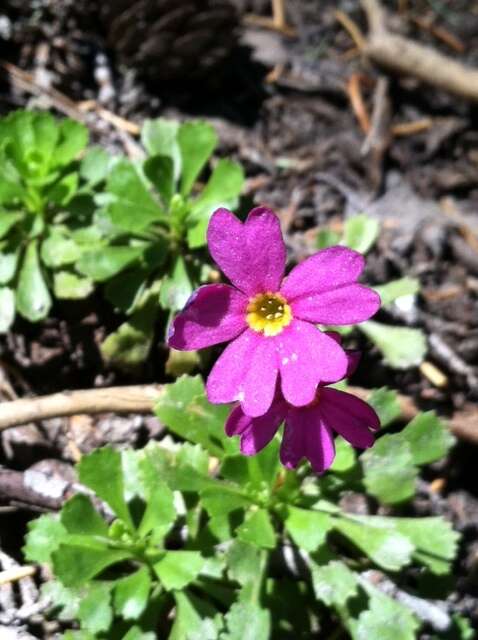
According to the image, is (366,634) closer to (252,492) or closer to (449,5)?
(252,492)

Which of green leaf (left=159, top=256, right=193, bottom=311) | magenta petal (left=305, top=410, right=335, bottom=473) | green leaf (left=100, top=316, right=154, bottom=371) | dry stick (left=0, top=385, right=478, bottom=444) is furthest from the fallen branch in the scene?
magenta petal (left=305, top=410, right=335, bottom=473)

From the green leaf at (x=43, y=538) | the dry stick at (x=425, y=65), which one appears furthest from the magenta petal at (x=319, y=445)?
the dry stick at (x=425, y=65)

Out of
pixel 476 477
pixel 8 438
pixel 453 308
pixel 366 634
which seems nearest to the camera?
pixel 366 634

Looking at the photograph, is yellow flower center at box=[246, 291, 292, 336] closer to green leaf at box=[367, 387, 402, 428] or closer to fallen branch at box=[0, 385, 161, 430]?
Result: green leaf at box=[367, 387, 402, 428]

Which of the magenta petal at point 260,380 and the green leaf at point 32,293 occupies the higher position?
the magenta petal at point 260,380

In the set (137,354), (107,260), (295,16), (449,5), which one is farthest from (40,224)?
(449,5)

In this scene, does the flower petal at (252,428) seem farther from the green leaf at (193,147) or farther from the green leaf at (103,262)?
the green leaf at (193,147)
